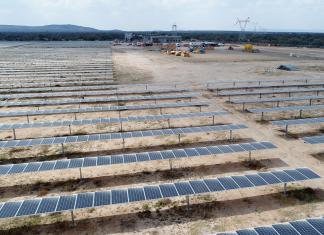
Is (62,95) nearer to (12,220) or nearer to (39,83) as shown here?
(39,83)

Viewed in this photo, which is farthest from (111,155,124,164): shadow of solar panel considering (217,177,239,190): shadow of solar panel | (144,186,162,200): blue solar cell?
(217,177,239,190): shadow of solar panel

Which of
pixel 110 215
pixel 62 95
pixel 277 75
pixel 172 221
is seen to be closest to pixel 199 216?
pixel 172 221

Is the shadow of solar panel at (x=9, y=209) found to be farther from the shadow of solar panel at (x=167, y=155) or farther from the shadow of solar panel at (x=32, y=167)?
the shadow of solar panel at (x=167, y=155)

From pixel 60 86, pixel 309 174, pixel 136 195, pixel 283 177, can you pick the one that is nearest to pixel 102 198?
pixel 136 195

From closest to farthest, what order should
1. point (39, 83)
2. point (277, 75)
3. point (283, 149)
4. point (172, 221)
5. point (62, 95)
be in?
point (172, 221) < point (283, 149) < point (62, 95) < point (39, 83) < point (277, 75)

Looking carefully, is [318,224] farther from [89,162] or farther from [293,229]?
[89,162]
